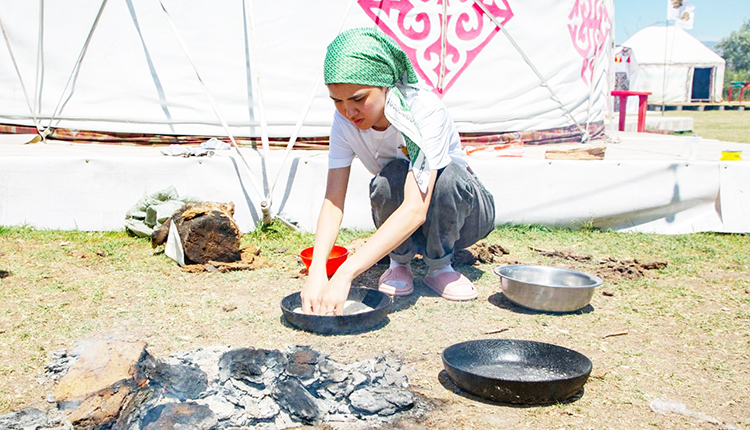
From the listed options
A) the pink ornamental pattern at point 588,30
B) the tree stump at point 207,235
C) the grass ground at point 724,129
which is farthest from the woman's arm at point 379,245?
the grass ground at point 724,129

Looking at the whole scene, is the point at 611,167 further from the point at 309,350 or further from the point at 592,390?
the point at 309,350

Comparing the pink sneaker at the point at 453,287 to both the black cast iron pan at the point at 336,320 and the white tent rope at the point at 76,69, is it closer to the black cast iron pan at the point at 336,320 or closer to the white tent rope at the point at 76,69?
the black cast iron pan at the point at 336,320

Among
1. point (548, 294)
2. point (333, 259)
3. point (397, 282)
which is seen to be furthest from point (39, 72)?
point (548, 294)

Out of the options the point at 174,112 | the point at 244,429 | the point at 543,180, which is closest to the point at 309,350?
the point at 244,429

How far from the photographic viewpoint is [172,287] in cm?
291

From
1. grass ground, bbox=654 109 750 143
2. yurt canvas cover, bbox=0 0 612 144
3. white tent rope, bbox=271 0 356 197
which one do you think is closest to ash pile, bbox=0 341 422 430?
white tent rope, bbox=271 0 356 197

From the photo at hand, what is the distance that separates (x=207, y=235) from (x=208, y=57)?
182cm

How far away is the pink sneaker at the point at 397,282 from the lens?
9.12 ft

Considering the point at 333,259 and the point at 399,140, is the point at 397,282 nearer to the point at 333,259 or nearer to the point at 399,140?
the point at 333,259

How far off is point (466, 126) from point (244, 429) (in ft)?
12.1

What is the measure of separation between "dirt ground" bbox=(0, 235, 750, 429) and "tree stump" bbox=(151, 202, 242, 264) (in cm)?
12

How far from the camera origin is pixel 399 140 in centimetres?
258

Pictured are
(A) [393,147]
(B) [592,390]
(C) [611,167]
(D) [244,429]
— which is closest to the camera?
(D) [244,429]

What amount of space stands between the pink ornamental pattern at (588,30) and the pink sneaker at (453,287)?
10.8 ft
